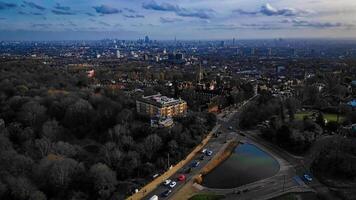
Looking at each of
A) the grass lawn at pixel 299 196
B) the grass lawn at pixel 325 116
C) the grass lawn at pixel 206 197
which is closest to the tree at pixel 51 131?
the grass lawn at pixel 206 197

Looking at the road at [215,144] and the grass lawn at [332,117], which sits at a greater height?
the grass lawn at [332,117]

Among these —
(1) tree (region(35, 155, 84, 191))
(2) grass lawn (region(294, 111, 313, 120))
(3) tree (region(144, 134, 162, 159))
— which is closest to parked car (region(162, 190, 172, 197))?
(3) tree (region(144, 134, 162, 159))

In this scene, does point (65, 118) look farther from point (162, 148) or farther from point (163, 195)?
point (163, 195)

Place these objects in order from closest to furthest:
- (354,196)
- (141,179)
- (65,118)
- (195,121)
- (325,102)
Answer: (354,196) → (141,179) → (195,121) → (65,118) → (325,102)

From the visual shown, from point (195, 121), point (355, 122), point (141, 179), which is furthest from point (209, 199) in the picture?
point (355, 122)

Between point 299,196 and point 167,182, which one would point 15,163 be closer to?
point 167,182

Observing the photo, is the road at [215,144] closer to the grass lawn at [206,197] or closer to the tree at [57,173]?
the grass lawn at [206,197]
